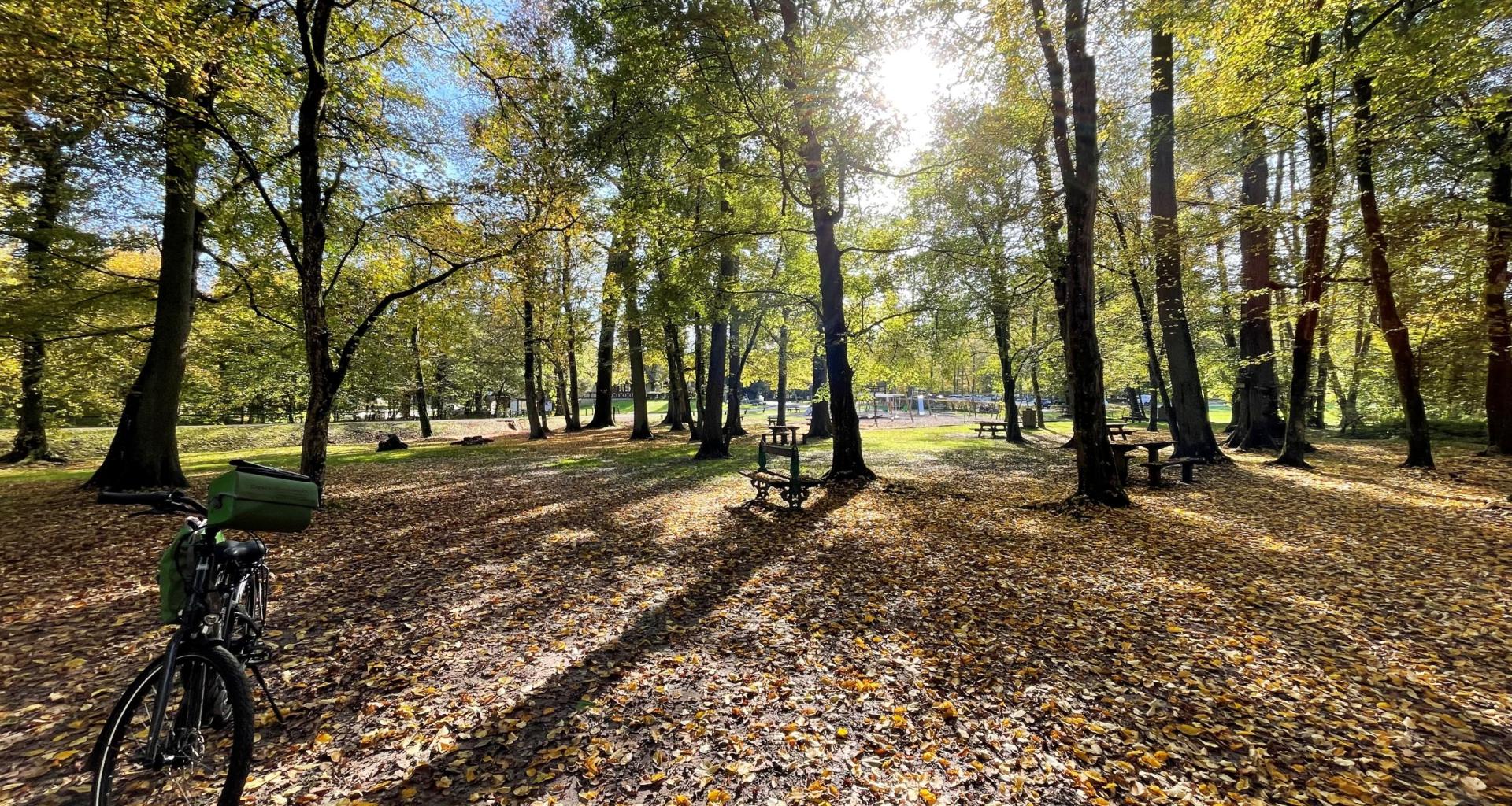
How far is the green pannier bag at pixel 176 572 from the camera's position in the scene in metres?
2.48

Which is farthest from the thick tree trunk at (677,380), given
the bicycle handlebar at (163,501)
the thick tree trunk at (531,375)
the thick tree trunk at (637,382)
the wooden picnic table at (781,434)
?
the bicycle handlebar at (163,501)

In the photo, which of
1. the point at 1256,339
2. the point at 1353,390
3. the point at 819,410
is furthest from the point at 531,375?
the point at 1353,390

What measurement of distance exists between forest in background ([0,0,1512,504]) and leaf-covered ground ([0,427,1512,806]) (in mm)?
3073

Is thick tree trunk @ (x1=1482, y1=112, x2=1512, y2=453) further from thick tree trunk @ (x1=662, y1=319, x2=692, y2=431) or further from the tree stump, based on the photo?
the tree stump

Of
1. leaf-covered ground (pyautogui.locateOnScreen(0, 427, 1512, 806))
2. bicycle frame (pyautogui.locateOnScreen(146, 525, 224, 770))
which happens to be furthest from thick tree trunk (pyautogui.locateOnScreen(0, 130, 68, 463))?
bicycle frame (pyautogui.locateOnScreen(146, 525, 224, 770))

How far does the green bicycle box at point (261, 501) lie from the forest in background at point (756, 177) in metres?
6.66

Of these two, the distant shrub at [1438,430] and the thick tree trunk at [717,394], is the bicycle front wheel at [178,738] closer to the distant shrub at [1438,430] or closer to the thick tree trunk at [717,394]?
the thick tree trunk at [717,394]

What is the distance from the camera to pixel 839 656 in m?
4.07

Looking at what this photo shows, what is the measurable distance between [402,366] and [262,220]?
15.6 metres

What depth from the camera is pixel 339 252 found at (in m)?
12.5

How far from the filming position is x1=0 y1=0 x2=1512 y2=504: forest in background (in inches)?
317

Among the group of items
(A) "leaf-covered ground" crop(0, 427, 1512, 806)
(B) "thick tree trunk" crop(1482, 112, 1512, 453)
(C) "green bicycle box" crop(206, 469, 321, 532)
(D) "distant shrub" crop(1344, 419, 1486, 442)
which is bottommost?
(A) "leaf-covered ground" crop(0, 427, 1512, 806)

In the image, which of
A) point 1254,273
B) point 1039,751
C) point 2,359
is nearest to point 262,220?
point 2,359

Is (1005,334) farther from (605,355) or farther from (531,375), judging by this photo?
(531,375)
